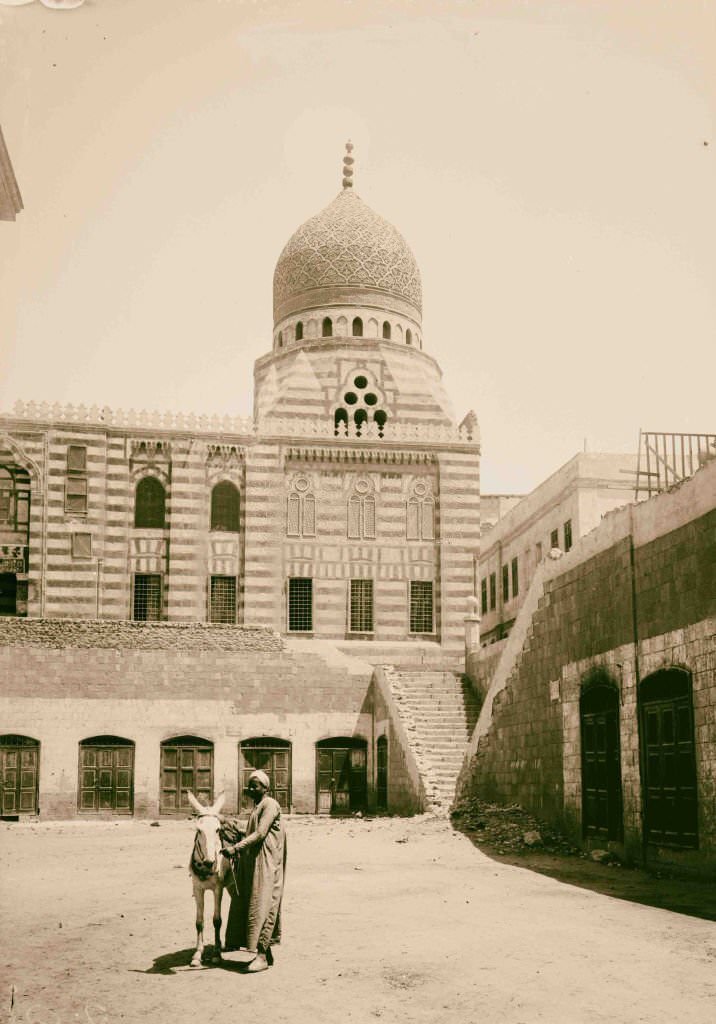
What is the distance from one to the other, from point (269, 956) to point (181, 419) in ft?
85.5

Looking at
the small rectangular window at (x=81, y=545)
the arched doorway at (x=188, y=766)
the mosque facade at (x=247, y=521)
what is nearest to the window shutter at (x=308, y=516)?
the mosque facade at (x=247, y=521)

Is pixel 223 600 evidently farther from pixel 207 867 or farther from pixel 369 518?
pixel 207 867

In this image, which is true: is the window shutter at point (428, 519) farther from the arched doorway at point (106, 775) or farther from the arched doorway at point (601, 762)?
the arched doorway at point (601, 762)

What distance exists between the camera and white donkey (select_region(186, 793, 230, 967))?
370 inches

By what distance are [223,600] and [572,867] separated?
1923cm

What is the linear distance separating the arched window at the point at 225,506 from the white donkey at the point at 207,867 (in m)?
25.0

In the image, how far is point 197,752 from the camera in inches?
1075

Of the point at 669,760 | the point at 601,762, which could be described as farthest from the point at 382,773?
the point at 669,760

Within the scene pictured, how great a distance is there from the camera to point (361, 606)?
34594 millimetres

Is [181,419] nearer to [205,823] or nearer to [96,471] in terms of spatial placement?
[96,471]

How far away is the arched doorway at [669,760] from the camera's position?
14.3 meters

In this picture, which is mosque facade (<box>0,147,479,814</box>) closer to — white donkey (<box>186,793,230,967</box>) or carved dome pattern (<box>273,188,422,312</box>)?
carved dome pattern (<box>273,188,422,312</box>)

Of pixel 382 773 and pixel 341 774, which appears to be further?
pixel 341 774

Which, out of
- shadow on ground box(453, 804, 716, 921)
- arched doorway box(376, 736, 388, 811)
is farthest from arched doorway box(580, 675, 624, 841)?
arched doorway box(376, 736, 388, 811)
